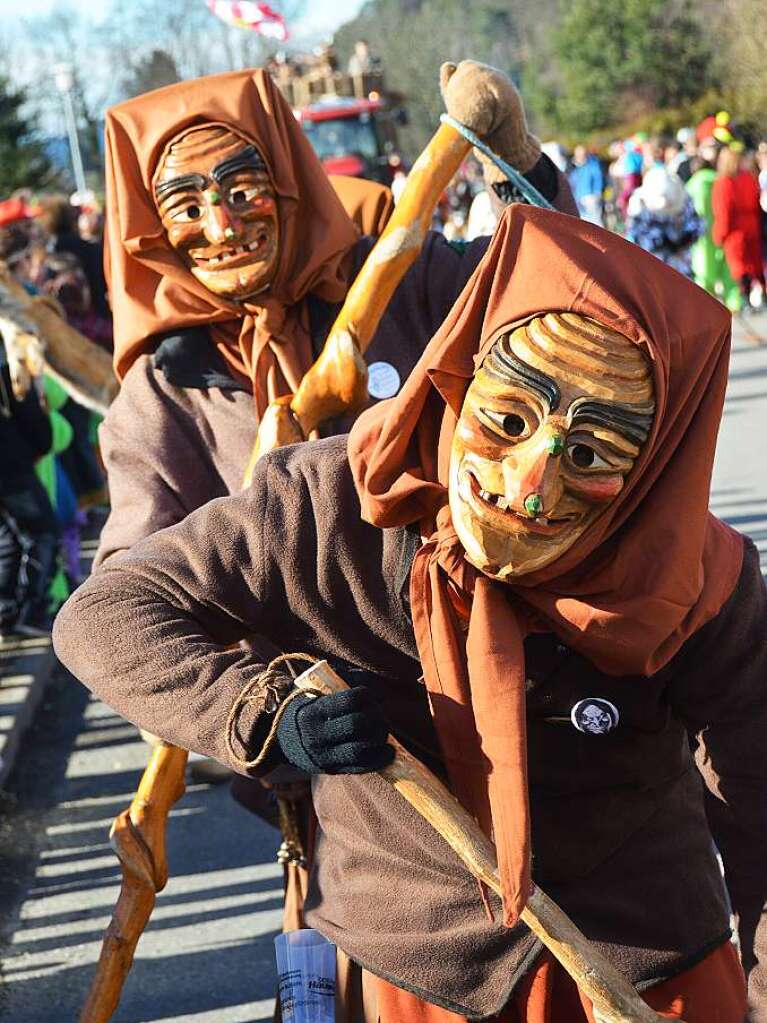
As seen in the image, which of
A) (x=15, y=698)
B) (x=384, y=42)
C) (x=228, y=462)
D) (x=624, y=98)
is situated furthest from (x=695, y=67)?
(x=228, y=462)

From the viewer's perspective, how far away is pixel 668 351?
2.03 metres

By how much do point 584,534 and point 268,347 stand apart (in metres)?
1.62

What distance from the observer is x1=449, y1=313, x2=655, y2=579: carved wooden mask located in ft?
6.70

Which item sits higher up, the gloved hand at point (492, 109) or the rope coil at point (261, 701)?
the gloved hand at point (492, 109)

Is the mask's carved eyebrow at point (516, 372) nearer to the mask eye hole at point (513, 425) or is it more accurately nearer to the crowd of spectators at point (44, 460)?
the mask eye hole at point (513, 425)

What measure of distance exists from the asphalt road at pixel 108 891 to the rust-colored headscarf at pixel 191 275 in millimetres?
1663

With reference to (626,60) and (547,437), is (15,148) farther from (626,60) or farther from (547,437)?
(547,437)

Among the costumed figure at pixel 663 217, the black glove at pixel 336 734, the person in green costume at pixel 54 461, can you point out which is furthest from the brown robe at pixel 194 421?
the costumed figure at pixel 663 217

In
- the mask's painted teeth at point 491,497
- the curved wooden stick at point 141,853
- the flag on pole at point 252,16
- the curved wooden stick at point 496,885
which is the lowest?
the flag on pole at point 252,16

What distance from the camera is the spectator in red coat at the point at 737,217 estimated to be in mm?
14180

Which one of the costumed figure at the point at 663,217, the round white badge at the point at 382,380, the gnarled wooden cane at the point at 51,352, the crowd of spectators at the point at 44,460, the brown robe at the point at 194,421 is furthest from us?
the costumed figure at the point at 663,217

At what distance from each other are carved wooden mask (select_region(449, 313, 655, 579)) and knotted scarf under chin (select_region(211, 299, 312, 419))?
146 centimetres

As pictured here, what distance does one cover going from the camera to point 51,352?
4.90 meters

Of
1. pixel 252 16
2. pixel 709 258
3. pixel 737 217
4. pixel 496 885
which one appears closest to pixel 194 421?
pixel 496 885
